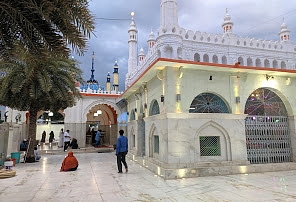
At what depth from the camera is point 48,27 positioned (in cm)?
449

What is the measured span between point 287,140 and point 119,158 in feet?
20.7

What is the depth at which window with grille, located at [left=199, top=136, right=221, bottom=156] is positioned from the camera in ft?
23.8

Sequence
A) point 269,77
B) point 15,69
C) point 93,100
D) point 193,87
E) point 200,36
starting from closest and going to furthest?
point 193,87 → point 269,77 → point 15,69 → point 93,100 → point 200,36

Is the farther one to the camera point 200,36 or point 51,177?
point 200,36

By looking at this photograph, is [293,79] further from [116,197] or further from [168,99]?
[116,197]

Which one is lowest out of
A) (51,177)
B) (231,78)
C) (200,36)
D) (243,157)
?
(51,177)

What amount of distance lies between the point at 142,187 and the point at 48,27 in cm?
433

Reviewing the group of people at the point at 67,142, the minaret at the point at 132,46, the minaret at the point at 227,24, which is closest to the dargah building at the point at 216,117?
the group of people at the point at 67,142

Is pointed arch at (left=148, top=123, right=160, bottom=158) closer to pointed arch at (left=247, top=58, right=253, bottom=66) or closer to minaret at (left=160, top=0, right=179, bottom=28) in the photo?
minaret at (left=160, top=0, right=179, bottom=28)

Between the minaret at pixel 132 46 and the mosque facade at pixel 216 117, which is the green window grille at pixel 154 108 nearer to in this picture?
the mosque facade at pixel 216 117

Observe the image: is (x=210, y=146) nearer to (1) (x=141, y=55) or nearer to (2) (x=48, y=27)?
(2) (x=48, y=27)

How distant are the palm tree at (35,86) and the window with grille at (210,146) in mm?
6354

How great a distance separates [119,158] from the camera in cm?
729

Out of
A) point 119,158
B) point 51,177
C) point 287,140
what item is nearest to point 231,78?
point 287,140
